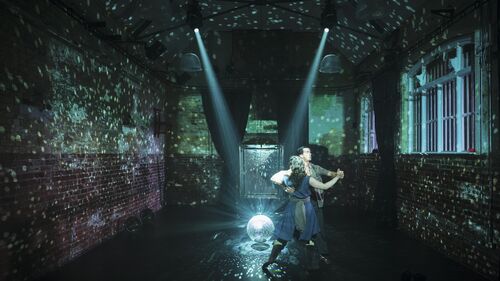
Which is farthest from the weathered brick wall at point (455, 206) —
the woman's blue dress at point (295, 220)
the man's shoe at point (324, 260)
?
the woman's blue dress at point (295, 220)

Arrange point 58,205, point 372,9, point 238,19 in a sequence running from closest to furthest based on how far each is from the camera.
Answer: point 58,205, point 372,9, point 238,19

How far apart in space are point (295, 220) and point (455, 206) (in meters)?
2.40

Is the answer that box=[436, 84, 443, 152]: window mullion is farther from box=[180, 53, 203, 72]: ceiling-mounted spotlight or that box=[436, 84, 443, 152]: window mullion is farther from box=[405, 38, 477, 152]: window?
box=[180, 53, 203, 72]: ceiling-mounted spotlight

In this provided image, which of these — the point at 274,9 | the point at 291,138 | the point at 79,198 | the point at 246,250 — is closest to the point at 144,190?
the point at 79,198

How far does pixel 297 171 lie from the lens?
13.2ft

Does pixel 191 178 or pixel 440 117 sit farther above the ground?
pixel 440 117

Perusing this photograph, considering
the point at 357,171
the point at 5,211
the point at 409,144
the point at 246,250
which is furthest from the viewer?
the point at 357,171

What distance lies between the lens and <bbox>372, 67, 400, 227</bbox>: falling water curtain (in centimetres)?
657

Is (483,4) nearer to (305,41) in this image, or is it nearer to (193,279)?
(193,279)

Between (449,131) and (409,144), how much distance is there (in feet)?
3.38

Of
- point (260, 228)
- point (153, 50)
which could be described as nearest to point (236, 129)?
point (153, 50)

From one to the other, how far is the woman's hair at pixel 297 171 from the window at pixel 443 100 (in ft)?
7.75

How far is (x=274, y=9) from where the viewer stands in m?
7.90

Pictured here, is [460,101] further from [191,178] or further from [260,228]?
[191,178]
